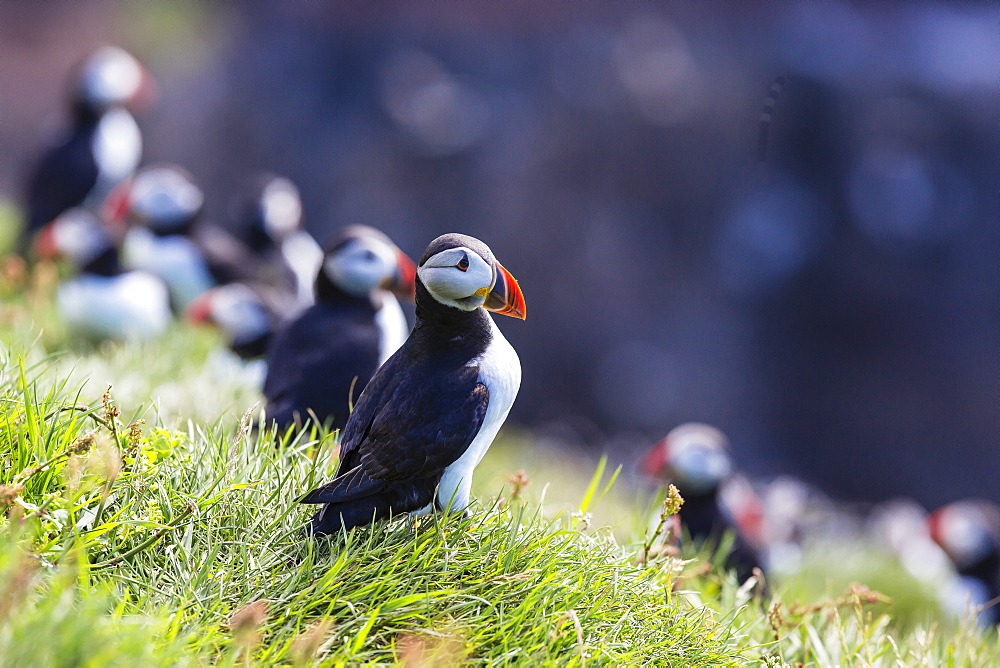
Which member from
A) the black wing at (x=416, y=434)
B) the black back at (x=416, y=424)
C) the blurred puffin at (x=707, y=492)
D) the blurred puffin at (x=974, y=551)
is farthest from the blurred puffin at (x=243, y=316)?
the blurred puffin at (x=974, y=551)

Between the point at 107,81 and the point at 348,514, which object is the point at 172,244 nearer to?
the point at 107,81

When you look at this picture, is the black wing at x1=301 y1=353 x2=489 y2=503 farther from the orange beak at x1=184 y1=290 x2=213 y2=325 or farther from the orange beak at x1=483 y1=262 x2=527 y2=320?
the orange beak at x1=184 y1=290 x2=213 y2=325

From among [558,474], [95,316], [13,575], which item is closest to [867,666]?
[13,575]

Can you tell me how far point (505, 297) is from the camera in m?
2.50

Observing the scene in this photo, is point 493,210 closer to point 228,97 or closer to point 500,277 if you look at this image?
point 228,97

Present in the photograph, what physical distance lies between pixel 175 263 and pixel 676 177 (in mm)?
14453

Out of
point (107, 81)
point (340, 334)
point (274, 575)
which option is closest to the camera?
point (274, 575)

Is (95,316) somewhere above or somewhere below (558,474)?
above

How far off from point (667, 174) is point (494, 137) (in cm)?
394

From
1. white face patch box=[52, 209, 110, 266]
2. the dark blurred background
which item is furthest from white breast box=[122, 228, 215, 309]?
the dark blurred background

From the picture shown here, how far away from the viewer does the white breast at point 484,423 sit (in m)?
2.48

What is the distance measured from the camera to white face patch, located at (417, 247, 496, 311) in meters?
2.43

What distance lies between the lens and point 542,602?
2.30m

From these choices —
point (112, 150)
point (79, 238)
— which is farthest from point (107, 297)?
point (112, 150)
